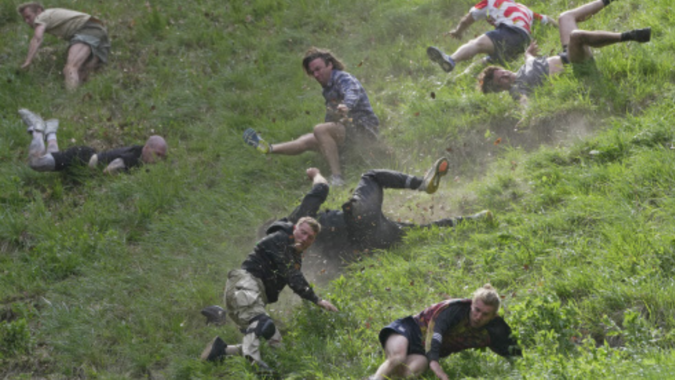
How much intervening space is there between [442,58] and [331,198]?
259 centimetres

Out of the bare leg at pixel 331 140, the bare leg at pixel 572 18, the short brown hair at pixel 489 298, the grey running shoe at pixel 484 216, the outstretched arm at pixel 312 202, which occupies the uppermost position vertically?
the bare leg at pixel 572 18

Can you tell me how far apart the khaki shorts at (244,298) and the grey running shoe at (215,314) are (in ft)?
1.13

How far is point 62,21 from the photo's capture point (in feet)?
37.0

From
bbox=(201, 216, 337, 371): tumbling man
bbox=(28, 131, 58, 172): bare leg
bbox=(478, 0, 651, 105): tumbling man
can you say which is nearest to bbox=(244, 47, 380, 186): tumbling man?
bbox=(478, 0, 651, 105): tumbling man

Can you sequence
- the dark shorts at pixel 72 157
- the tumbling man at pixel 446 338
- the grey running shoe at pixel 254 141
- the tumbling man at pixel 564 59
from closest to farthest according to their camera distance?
the tumbling man at pixel 446 338
the tumbling man at pixel 564 59
the grey running shoe at pixel 254 141
the dark shorts at pixel 72 157

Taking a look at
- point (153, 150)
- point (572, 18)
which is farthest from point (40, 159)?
point (572, 18)

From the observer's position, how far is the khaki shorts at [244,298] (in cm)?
623

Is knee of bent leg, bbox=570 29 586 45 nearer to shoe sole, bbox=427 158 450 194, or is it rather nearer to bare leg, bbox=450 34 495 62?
bare leg, bbox=450 34 495 62

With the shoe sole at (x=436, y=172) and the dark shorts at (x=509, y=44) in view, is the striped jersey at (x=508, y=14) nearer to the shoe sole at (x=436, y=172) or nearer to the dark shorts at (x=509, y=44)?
the dark shorts at (x=509, y=44)

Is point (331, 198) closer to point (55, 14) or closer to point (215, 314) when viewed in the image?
point (215, 314)

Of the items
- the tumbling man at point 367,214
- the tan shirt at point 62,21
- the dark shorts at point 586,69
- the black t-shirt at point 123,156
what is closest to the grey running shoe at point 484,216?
the tumbling man at point 367,214

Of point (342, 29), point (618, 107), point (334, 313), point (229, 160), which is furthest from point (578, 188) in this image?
point (342, 29)

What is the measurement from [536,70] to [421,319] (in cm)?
444

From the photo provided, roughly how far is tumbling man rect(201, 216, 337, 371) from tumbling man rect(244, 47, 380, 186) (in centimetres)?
223
